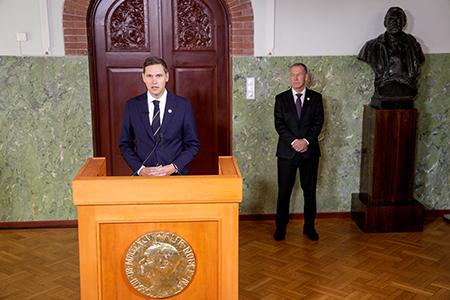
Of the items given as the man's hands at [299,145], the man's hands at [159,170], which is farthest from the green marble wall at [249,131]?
the man's hands at [159,170]

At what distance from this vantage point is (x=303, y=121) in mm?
4520

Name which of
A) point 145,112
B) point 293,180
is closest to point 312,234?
point 293,180

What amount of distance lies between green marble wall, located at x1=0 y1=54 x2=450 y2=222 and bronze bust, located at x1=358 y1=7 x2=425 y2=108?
303 mm

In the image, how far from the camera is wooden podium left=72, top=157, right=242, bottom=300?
2.14 m

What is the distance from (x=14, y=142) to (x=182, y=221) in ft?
11.1

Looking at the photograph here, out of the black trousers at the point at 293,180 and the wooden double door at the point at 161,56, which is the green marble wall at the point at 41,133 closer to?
the wooden double door at the point at 161,56

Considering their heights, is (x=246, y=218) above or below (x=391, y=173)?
below

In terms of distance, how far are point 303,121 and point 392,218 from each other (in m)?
1.46

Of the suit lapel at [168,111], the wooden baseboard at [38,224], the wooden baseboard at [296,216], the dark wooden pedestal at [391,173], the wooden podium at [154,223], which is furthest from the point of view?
the wooden baseboard at [296,216]

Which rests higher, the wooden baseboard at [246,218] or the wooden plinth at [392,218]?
the wooden plinth at [392,218]

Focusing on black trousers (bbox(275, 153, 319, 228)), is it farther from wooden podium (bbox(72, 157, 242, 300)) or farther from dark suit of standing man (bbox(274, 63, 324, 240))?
wooden podium (bbox(72, 157, 242, 300))

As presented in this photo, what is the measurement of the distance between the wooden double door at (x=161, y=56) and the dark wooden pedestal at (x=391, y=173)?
63.2 inches

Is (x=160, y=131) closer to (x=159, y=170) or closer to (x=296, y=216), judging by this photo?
(x=159, y=170)

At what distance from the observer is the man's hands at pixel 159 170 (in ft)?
9.81
